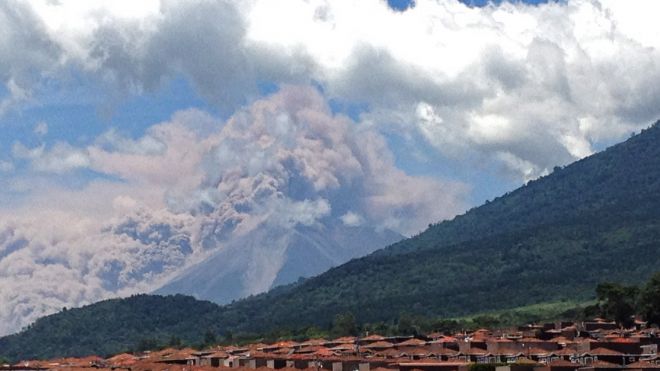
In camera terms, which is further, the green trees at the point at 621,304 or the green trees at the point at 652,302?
the green trees at the point at 621,304

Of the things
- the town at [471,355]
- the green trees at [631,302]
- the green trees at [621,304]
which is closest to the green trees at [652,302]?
the green trees at [631,302]

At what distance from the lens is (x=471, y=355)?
433ft

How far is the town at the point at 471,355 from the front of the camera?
114m

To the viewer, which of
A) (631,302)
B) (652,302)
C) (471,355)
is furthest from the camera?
(631,302)

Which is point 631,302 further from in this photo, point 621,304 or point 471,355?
point 471,355

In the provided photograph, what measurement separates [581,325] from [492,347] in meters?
27.2

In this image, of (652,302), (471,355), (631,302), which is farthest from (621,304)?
(471,355)

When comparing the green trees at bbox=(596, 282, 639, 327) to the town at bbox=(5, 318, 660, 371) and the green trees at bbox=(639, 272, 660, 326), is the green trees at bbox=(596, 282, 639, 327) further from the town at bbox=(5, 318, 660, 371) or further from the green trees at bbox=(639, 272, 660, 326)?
the green trees at bbox=(639, 272, 660, 326)

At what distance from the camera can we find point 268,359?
138375mm

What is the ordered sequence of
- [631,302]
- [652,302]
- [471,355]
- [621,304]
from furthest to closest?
[631,302] → [621,304] → [652,302] → [471,355]

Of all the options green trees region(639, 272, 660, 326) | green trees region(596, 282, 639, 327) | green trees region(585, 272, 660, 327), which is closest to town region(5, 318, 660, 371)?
green trees region(596, 282, 639, 327)

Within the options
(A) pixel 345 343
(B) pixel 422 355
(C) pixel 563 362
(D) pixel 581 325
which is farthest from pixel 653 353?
(A) pixel 345 343

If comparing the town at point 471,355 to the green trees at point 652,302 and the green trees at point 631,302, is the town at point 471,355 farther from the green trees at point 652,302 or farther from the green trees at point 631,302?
the green trees at point 652,302

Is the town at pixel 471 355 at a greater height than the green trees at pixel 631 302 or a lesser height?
lesser
